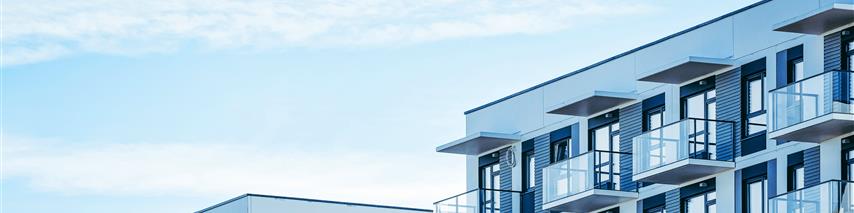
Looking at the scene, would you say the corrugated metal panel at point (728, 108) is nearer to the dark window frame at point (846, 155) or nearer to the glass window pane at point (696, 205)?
the glass window pane at point (696, 205)

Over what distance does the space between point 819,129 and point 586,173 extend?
9101mm

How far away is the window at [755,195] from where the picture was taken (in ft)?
193

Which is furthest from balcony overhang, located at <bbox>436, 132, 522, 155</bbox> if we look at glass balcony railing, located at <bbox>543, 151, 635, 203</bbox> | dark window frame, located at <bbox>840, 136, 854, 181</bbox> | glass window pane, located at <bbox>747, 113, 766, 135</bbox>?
dark window frame, located at <bbox>840, 136, 854, 181</bbox>

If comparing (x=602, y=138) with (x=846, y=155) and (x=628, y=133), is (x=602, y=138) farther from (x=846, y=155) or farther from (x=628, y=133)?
(x=846, y=155)

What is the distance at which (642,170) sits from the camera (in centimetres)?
6078

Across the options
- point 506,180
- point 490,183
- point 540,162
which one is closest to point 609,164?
point 540,162

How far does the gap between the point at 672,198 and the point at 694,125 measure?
2.25 meters

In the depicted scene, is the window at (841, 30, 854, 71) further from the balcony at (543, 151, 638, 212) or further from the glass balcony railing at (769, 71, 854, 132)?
the balcony at (543, 151, 638, 212)

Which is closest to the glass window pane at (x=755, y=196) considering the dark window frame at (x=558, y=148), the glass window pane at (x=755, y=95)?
the glass window pane at (x=755, y=95)

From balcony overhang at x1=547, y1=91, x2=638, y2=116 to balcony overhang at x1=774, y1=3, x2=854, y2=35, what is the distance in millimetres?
7603

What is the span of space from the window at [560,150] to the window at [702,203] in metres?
5.39

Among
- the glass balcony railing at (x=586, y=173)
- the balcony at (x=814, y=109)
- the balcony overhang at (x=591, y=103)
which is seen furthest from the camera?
the glass balcony railing at (x=586, y=173)

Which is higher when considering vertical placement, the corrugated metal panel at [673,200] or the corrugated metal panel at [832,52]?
the corrugated metal panel at [832,52]

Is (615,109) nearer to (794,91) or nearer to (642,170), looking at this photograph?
(642,170)
